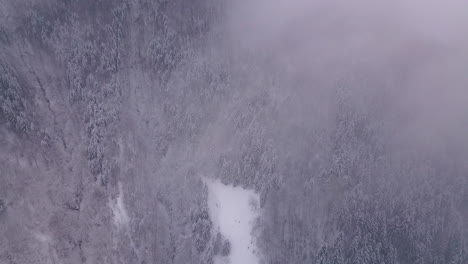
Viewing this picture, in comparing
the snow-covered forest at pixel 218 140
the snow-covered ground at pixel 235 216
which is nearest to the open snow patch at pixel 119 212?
the snow-covered forest at pixel 218 140

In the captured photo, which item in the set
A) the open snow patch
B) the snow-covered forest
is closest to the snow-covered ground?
the snow-covered forest

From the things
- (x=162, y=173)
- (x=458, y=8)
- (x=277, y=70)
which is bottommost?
(x=162, y=173)

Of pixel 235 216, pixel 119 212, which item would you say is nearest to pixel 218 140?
pixel 235 216

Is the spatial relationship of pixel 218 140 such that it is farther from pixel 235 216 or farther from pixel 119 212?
pixel 119 212

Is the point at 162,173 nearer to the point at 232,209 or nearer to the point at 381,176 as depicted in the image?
the point at 232,209

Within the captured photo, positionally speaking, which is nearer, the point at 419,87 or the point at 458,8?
the point at 419,87

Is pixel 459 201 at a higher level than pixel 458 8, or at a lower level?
lower

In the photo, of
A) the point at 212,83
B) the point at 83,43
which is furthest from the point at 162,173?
the point at 83,43

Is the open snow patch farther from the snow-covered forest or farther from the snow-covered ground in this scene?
the snow-covered ground
